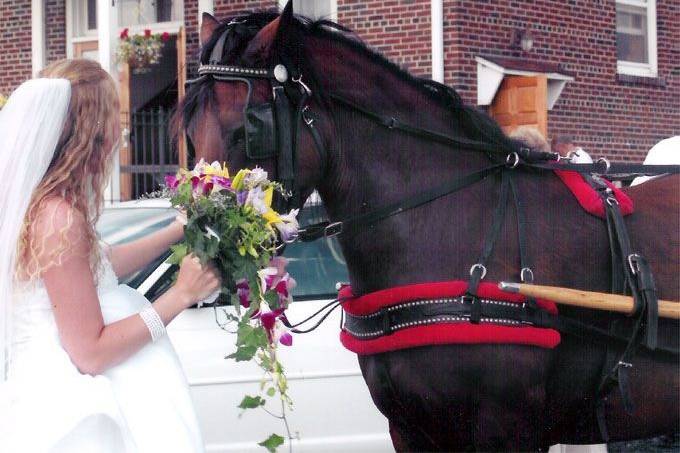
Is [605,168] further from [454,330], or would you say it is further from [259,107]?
[259,107]

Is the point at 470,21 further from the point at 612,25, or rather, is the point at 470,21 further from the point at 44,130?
the point at 44,130

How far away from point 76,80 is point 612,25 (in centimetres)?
1240

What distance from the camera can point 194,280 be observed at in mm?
3191

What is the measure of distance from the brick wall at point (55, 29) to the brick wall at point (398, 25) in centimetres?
436

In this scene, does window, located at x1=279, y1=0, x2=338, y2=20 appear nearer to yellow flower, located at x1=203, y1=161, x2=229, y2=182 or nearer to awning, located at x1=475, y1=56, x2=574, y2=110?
awning, located at x1=475, y1=56, x2=574, y2=110

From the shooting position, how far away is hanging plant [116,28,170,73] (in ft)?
45.3

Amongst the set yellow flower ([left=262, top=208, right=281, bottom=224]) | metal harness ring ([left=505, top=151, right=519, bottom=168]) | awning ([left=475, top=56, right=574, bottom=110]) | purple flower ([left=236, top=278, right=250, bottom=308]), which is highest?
awning ([left=475, top=56, right=574, bottom=110])

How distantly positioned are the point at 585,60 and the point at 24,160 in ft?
39.3

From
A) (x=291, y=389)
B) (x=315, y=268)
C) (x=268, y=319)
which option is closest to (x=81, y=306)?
(x=268, y=319)

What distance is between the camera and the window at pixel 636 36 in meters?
15.0

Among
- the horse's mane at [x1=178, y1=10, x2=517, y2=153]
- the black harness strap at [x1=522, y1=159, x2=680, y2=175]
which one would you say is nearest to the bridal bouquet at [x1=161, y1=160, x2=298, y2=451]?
the horse's mane at [x1=178, y1=10, x2=517, y2=153]

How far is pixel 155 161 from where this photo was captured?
1451cm

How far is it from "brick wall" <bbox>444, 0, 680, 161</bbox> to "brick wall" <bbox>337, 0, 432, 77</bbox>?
0.27 meters

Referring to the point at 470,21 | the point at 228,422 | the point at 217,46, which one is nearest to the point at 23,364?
the point at 217,46
